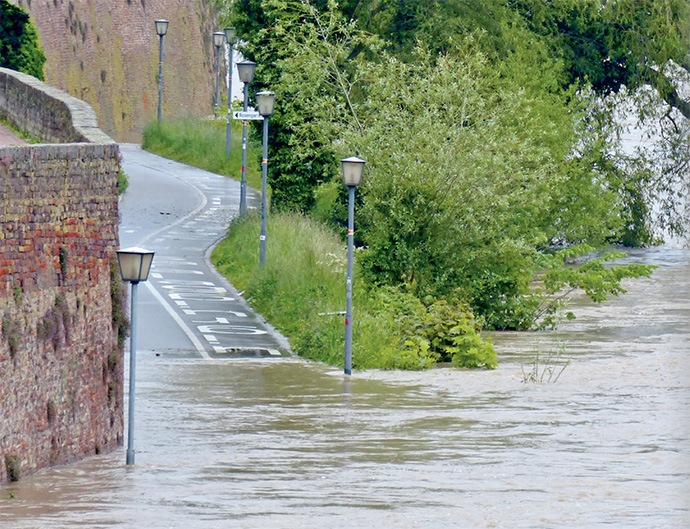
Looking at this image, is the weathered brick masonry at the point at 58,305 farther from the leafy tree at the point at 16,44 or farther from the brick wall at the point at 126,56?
the brick wall at the point at 126,56

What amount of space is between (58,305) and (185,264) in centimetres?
1975

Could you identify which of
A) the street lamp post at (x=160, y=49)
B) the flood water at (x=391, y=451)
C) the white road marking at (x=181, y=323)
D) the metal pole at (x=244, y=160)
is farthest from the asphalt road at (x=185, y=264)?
the street lamp post at (x=160, y=49)

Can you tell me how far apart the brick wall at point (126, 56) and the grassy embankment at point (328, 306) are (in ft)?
37.9

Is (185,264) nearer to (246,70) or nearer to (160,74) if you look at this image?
(246,70)

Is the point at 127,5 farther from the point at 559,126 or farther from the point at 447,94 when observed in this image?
the point at 447,94

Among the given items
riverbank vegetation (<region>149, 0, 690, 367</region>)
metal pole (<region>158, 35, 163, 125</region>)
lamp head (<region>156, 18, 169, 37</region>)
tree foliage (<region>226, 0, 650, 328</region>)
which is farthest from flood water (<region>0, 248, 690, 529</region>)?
metal pole (<region>158, 35, 163, 125</region>)

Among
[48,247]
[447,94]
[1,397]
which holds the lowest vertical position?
[1,397]

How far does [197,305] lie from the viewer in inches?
1240

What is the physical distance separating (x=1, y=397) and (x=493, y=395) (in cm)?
1089

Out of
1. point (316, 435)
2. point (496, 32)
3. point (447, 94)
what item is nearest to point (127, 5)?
point (496, 32)

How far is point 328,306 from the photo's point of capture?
97.3 feet

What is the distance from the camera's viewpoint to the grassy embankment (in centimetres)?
2747

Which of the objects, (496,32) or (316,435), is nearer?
(316,435)

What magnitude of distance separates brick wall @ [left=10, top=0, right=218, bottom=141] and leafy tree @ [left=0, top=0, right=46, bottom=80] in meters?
9.14
